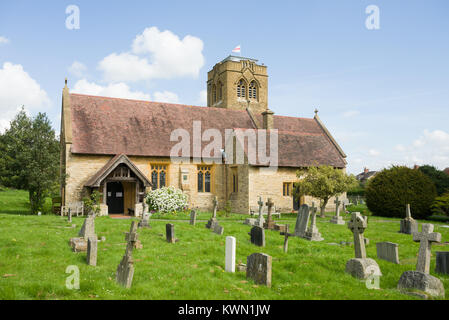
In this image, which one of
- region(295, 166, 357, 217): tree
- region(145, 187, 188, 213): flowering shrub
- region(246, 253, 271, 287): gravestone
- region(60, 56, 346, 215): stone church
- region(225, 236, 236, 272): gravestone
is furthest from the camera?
region(60, 56, 346, 215): stone church

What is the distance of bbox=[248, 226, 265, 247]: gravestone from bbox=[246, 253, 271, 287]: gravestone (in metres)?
4.45

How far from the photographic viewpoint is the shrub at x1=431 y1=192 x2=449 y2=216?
26498mm

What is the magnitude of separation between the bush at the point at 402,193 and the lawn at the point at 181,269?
14.3 metres

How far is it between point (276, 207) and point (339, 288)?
2108 centimetres

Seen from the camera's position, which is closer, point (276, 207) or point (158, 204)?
point (158, 204)

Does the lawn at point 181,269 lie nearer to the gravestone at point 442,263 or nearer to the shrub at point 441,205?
the gravestone at point 442,263

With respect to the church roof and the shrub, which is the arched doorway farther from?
the shrub

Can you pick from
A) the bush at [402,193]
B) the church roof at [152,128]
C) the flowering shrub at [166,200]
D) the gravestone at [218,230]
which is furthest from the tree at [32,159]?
the bush at [402,193]

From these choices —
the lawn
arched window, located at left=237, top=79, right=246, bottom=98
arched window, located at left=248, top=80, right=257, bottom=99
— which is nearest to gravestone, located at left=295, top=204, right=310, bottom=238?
the lawn

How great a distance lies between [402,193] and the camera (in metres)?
28.4

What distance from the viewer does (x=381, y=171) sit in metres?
30.7

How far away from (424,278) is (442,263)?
266cm
